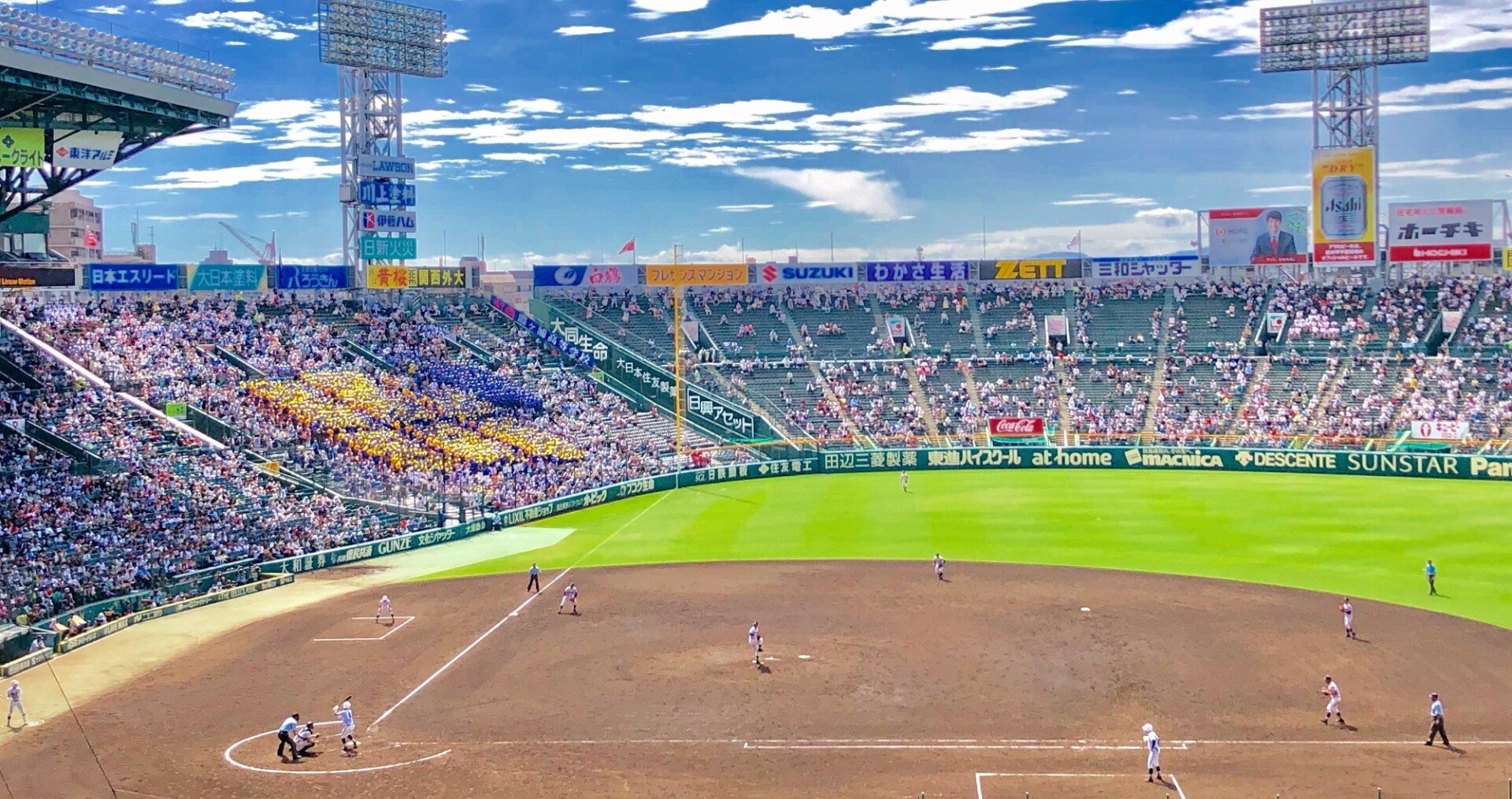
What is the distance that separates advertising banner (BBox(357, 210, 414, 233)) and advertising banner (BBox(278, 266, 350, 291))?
3086mm

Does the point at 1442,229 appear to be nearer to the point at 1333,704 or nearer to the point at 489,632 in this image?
the point at 1333,704

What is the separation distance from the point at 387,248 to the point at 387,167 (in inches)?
197

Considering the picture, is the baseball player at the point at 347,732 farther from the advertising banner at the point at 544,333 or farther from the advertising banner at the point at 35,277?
Answer: the advertising banner at the point at 544,333

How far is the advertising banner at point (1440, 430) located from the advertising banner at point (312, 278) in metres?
62.2

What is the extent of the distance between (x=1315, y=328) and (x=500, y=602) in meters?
59.0

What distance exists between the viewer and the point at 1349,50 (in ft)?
251

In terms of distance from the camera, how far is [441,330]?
76625 mm

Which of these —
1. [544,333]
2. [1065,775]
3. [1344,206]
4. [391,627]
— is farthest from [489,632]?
[1344,206]

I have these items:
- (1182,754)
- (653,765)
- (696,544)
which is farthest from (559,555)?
(1182,754)

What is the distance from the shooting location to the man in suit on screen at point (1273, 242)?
8406 centimetres

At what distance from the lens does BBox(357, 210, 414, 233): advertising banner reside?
249ft

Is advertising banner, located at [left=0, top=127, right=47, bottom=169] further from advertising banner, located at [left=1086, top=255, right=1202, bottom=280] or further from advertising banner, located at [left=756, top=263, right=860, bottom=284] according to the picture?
advertising banner, located at [left=1086, top=255, right=1202, bottom=280]

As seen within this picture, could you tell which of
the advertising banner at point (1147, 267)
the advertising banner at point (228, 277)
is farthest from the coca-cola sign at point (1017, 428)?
Answer: the advertising banner at point (228, 277)

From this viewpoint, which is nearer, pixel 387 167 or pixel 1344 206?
pixel 387 167
